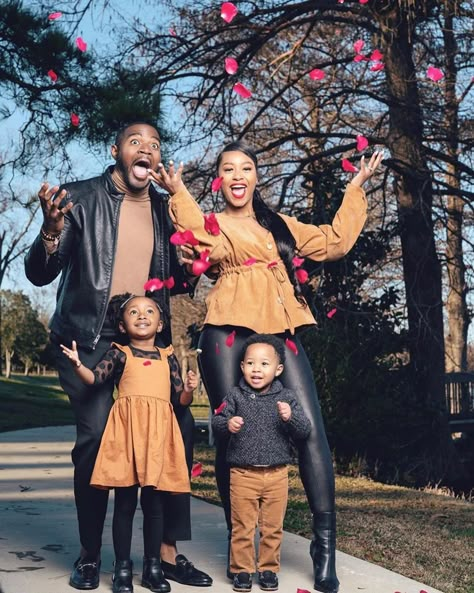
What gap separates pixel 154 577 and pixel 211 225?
152 centimetres

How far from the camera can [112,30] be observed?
13031 millimetres

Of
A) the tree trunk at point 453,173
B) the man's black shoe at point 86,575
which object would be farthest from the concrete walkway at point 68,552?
the tree trunk at point 453,173

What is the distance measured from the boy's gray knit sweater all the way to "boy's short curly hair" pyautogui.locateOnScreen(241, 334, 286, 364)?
0.16 m

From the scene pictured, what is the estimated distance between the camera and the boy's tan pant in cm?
414

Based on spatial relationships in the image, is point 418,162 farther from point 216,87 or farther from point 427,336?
point 216,87

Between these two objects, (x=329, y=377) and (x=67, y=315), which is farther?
(x=329, y=377)

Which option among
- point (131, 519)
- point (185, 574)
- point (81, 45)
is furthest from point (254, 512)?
point (81, 45)

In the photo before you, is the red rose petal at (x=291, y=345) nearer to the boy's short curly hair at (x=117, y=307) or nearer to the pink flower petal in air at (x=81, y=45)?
the boy's short curly hair at (x=117, y=307)

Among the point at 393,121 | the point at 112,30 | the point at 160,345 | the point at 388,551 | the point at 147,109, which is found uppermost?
the point at 112,30

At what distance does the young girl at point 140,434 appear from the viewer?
13.1 feet

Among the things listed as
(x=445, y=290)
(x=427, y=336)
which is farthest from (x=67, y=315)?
Result: (x=445, y=290)

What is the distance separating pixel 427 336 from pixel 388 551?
7.49m

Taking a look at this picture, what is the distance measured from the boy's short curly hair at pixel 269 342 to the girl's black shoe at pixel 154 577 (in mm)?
955

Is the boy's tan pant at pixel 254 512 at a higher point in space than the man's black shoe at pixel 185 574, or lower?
higher
